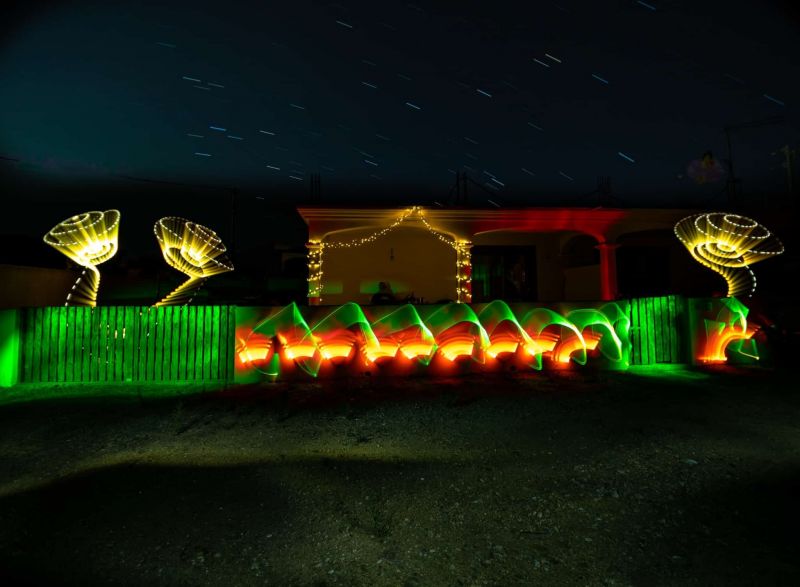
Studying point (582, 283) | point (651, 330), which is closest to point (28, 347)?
point (651, 330)

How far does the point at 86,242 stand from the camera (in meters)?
7.80

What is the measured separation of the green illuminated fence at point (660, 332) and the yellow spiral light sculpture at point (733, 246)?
1.63m

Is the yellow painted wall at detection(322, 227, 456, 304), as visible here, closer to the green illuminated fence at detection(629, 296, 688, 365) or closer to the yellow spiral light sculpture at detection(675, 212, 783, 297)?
the green illuminated fence at detection(629, 296, 688, 365)

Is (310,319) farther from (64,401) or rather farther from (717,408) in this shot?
(717,408)

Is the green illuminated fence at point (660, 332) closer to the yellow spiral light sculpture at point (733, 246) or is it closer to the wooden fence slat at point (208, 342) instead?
the yellow spiral light sculpture at point (733, 246)

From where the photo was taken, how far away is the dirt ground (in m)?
2.57

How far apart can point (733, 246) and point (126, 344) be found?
1163 cm

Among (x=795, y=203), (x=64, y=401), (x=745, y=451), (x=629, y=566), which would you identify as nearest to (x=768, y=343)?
(x=745, y=451)

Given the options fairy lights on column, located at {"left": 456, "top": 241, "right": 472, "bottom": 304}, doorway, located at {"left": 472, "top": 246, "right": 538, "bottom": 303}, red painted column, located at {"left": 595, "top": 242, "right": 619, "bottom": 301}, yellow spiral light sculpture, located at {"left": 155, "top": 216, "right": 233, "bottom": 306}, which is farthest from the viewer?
doorway, located at {"left": 472, "top": 246, "right": 538, "bottom": 303}

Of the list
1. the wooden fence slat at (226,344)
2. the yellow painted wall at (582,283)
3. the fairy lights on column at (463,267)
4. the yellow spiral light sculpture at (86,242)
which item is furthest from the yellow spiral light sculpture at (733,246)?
the yellow spiral light sculpture at (86,242)

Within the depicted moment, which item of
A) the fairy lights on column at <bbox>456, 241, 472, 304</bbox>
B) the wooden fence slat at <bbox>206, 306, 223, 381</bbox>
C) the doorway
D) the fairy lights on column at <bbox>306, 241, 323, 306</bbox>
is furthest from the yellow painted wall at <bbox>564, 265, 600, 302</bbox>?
the wooden fence slat at <bbox>206, 306, 223, 381</bbox>

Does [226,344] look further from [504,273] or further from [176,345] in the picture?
[504,273]

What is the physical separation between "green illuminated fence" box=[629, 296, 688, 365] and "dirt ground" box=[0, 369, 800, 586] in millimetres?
2348

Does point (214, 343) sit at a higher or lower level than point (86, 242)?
lower
